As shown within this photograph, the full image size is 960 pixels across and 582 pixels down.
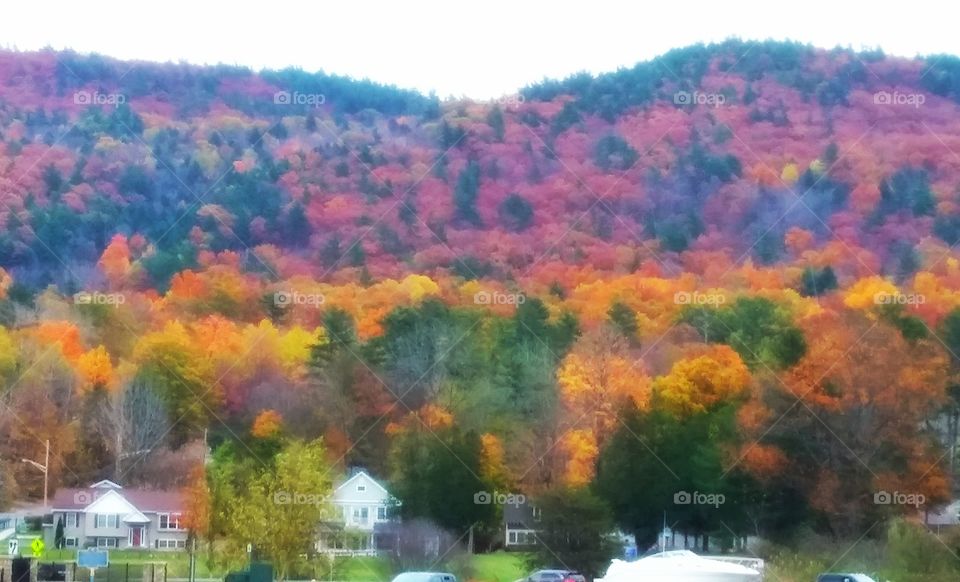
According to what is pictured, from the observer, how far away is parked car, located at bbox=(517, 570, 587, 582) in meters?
22.1

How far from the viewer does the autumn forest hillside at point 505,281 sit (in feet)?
93.5

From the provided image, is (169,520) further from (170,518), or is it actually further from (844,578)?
(844,578)

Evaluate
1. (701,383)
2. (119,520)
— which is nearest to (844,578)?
(701,383)

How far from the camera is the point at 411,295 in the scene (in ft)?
127

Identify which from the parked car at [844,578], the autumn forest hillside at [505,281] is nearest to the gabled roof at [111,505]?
the autumn forest hillside at [505,281]

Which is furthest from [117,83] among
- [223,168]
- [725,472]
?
[725,472]

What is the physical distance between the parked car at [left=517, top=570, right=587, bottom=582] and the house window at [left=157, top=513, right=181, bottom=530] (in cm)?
909

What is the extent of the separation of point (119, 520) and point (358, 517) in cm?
556

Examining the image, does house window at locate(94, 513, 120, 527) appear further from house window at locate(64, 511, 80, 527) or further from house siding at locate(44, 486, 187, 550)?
house window at locate(64, 511, 80, 527)

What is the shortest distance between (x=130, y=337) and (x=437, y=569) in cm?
1560

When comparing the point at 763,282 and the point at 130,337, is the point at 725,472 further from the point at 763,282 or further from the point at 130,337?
the point at 130,337

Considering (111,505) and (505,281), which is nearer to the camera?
(111,505)

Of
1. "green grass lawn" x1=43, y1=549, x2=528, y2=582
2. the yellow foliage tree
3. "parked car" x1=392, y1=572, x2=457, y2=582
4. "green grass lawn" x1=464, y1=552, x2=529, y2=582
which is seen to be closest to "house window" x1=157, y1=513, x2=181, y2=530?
"green grass lawn" x1=43, y1=549, x2=528, y2=582

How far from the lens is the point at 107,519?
28859 millimetres
